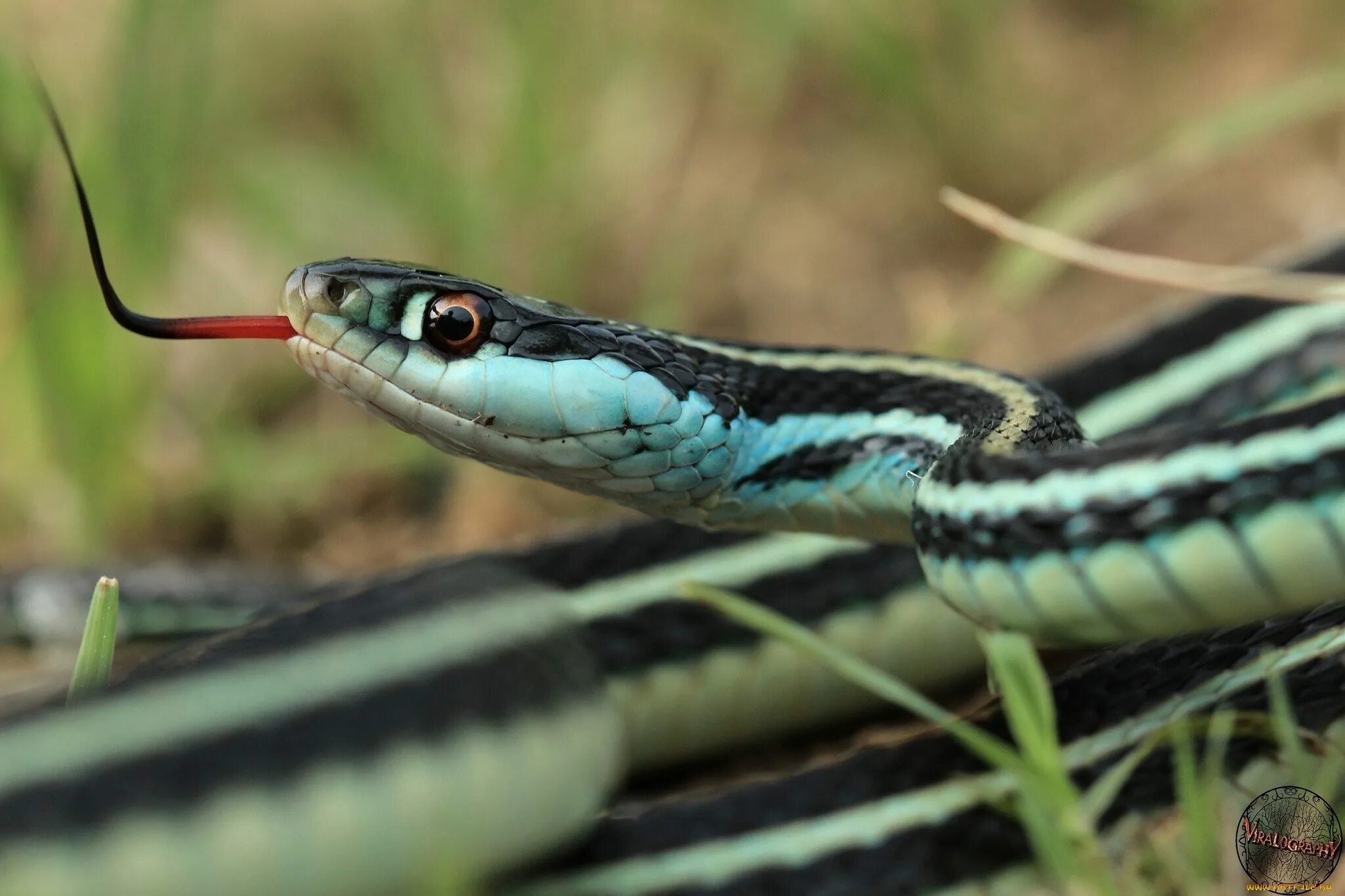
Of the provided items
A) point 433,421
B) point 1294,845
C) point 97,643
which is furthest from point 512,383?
point 1294,845

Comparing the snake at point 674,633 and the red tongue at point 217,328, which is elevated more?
the red tongue at point 217,328

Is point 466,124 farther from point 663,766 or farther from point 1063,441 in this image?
point 1063,441

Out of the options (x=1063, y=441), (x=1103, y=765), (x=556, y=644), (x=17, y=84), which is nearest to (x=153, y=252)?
(x=17, y=84)

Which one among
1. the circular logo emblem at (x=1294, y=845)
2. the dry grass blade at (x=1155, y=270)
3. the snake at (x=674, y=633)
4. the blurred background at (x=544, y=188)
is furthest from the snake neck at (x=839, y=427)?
the blurred background at (x=544, y=188)

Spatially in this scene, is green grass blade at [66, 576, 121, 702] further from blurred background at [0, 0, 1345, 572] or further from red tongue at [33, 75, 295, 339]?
blurred background at [0, 0, 1345, 572]

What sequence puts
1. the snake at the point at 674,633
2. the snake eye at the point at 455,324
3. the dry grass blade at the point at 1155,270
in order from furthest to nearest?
1. the snake eye at the point at 455,324
2. the dry grass blade at the point at 1155,270
3. the snake at the point at 674,633

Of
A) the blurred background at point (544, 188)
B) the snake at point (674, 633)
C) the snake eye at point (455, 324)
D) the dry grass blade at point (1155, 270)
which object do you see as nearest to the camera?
the snake at point (674, 633)

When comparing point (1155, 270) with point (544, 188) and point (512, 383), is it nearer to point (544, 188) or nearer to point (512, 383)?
point (512, 383)

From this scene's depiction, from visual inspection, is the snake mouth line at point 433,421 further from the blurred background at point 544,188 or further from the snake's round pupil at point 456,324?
the blurred background at point 544,188
